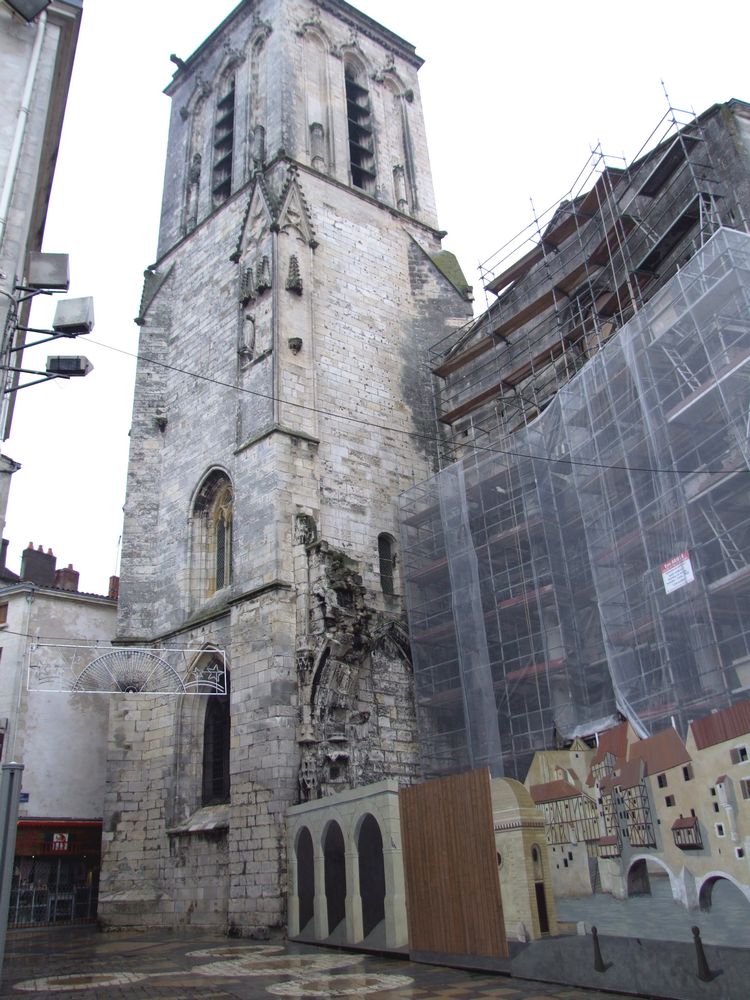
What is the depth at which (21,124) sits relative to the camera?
31.4ft

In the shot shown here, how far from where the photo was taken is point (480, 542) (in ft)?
43.5

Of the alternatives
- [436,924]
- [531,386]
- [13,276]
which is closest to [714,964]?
[436,924]

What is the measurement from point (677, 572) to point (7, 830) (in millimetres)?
6679

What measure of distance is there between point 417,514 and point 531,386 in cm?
319

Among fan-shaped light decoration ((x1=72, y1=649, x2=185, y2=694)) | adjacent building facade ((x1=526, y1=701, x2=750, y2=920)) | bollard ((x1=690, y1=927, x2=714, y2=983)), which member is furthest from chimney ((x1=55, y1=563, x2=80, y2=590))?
bollard ((x1=690, y1=927, x2=714, y2=983))

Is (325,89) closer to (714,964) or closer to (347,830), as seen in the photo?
(347,830)

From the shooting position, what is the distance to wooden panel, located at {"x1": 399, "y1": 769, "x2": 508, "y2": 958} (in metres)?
7.88

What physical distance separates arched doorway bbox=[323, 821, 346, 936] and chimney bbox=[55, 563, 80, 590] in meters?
13.6

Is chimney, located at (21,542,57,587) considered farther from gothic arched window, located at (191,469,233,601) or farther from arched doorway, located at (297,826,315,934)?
arched doorway, located at (297,826,315,934)

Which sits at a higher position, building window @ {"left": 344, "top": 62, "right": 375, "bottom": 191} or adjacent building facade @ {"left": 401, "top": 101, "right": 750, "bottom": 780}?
building window @ {"left": 344, "top": 62, "right": 375, "bottom": 191}

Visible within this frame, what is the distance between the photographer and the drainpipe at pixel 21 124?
9.11m

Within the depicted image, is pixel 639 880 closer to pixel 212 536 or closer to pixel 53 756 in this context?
pixel 212 536

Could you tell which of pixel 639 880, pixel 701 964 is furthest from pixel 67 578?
pixel 701 964

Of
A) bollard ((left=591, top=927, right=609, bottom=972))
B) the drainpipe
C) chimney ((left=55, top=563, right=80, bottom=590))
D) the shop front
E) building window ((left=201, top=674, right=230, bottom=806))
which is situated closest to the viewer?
bollard ((left=591, top=927, right=609, bottom=972))
